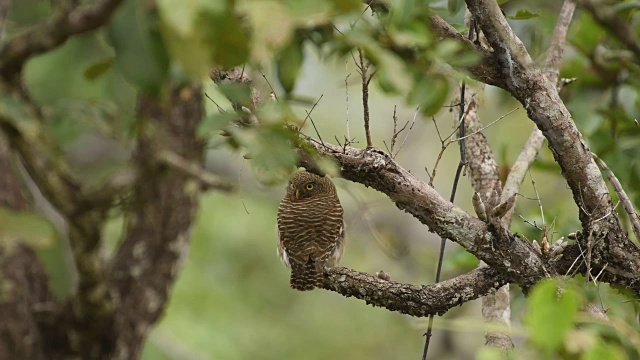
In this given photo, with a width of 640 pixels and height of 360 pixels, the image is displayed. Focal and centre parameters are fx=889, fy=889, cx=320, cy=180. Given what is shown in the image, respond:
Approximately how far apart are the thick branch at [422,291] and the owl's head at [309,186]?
1.42 m

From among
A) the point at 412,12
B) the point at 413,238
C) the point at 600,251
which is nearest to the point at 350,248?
the point at 413,238

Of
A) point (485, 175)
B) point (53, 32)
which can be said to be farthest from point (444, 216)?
point (53, 32)

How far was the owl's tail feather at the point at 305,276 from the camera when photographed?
131 inches

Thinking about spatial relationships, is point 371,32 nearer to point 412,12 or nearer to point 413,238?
point 412,12

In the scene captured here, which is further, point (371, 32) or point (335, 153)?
point (335, 153)

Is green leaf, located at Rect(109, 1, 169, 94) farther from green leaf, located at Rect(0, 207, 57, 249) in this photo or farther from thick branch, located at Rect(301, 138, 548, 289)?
thick branch, located at Rect(301, 138, 548, 289)

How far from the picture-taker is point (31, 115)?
4.77 ft

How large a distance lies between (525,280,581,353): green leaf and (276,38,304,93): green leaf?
52 centimetres

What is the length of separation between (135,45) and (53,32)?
231mm

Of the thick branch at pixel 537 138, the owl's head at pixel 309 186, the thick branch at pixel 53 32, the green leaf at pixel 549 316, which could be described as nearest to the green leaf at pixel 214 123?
the thick branch at pixel 53 32

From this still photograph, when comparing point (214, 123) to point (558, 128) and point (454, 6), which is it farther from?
point (454, 6)

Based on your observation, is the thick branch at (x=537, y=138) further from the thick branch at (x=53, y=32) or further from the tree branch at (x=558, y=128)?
the thick branch at (x=53, y=32)

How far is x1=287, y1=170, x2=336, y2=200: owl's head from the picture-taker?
4111 mm

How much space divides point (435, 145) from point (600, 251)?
699 cm
